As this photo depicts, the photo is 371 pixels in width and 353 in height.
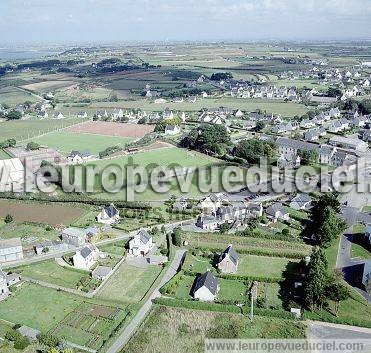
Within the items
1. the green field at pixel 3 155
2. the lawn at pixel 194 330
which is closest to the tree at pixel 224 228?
the lawn at pixel 194 330

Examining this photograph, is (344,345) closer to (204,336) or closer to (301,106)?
(204,336)

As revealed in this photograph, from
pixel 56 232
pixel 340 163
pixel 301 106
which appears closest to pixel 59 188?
pixel 56 232

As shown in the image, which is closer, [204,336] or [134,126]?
[204,336]

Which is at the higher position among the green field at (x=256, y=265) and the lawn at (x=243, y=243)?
the lawn at (x=243, y=243)

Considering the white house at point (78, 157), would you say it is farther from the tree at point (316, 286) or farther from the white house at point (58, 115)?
the tree at point (316, 286)

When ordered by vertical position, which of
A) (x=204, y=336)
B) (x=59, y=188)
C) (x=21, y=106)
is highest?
(x=21, y=106)

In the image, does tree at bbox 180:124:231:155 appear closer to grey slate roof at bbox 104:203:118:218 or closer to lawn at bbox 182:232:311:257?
grey slate roof at bbox 104:203:118:218

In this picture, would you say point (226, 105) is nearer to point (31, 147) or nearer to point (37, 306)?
point (31, 147)

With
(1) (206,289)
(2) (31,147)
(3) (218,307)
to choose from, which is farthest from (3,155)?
(3) (218,307)
